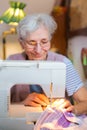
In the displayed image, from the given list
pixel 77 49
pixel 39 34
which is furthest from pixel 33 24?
pixel 77 49

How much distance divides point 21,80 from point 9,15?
54.9 inches

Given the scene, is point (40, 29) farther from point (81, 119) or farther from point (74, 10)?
point (74, 10)

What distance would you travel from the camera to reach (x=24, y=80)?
48.1 inches

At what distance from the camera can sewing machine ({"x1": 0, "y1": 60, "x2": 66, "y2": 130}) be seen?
121 centimetres

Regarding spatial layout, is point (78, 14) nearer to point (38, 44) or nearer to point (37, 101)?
point (38, 44)

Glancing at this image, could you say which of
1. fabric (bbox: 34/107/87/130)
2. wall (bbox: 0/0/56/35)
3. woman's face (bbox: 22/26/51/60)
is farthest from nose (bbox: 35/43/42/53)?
wall (bbox: 0/0/56/35)

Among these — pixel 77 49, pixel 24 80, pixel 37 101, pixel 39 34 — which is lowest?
pixel 77 49

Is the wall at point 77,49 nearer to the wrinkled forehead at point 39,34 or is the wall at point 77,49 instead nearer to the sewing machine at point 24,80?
the wrinkled forehead at point 39,34

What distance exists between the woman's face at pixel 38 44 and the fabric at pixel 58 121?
0.42 metres

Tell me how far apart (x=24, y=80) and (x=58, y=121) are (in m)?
0.22

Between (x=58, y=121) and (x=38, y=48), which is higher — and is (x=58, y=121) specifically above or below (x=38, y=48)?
below

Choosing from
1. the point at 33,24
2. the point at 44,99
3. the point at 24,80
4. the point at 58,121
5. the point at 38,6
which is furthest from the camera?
the point at 38,6

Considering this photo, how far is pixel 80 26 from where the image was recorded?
2.83m

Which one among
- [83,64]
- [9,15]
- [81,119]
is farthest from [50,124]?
[83,64]
